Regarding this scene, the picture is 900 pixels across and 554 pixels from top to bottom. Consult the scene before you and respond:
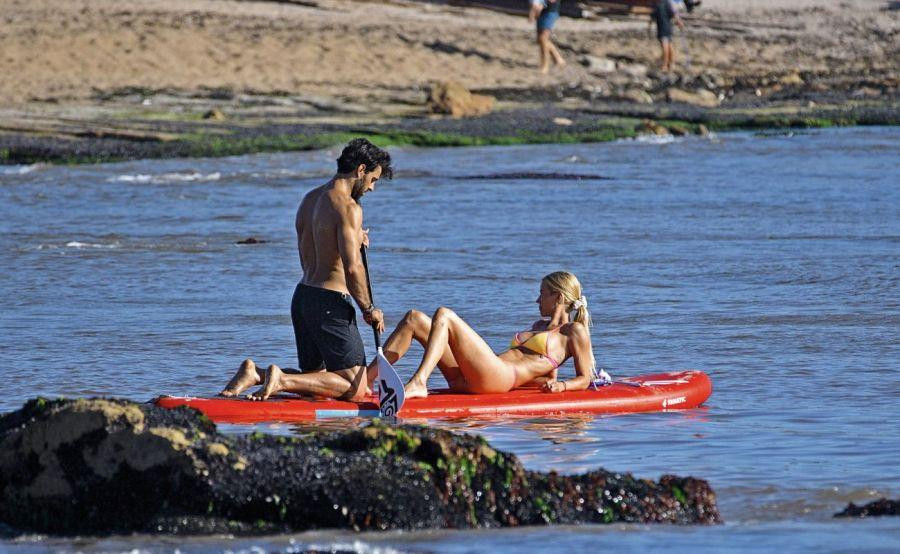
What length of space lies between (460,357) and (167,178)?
12424 mm

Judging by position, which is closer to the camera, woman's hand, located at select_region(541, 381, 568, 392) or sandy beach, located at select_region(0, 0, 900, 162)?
woman's hand, located at select_region(541, 381, 568, 392)

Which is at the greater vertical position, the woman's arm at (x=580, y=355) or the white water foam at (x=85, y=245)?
the woman's arm at (x=580, y=355)

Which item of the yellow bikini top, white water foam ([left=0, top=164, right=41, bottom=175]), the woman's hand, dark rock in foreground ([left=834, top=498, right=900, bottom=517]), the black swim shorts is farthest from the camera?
white water foam ([left=0, top=164, right=41, bottom=175])

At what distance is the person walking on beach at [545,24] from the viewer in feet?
89.5

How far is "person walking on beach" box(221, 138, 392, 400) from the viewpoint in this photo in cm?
776

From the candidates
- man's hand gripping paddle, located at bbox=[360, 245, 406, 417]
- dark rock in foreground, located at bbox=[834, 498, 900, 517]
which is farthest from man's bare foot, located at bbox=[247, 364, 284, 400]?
dark rock in foreground, located at bbox=[834, 498, 900, 517]

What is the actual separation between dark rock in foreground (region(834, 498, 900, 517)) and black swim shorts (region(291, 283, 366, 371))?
9.11ft

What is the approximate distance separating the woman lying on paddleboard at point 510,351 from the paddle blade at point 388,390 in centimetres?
17

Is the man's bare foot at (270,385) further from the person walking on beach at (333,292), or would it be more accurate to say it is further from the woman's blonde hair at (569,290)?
Answer: the woman's blonde hair at (569,290)

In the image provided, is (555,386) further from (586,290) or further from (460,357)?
(586,290)

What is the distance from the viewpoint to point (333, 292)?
788cm

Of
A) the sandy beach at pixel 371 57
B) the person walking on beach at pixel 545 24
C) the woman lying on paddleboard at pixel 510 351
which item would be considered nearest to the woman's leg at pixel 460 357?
the woman lying on paddleboard at pixel 510 351

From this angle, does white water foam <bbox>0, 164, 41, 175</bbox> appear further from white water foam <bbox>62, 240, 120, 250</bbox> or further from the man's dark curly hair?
the man's dark curly hair

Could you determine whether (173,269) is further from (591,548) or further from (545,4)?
(545,4)
